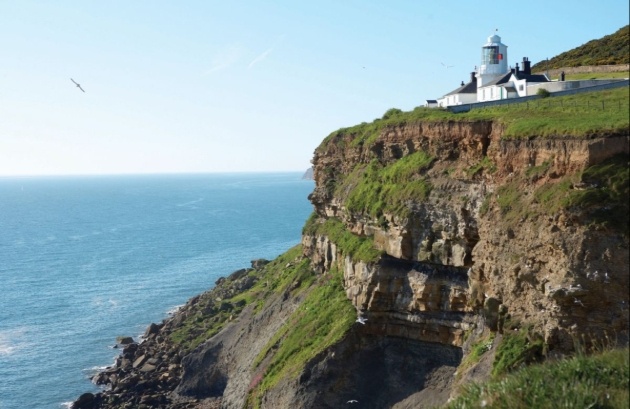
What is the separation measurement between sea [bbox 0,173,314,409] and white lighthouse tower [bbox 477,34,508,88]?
4185 centimetres

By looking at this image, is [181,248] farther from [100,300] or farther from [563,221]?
[563,221]

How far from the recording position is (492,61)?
198ft

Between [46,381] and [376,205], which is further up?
[376,205]

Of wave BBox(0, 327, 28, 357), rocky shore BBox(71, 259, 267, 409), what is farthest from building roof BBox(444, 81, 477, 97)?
wave BBox(0, 327, 28, 357)

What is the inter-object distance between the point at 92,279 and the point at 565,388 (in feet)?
269

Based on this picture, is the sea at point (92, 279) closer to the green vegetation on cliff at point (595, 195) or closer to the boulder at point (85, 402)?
the boulder at point (85, 402)

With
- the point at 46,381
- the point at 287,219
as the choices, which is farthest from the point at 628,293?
the point at 287,219

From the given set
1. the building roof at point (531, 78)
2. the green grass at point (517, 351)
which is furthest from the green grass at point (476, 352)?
the building roof at point (531, 78)

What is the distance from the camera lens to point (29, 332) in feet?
228

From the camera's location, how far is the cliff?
27.5 m

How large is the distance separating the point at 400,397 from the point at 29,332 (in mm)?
46299

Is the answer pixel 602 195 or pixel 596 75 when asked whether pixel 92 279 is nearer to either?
pixel 596 75

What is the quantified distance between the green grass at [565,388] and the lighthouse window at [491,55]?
135 feet

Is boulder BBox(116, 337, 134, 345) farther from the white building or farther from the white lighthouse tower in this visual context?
the white lighthouse tower
